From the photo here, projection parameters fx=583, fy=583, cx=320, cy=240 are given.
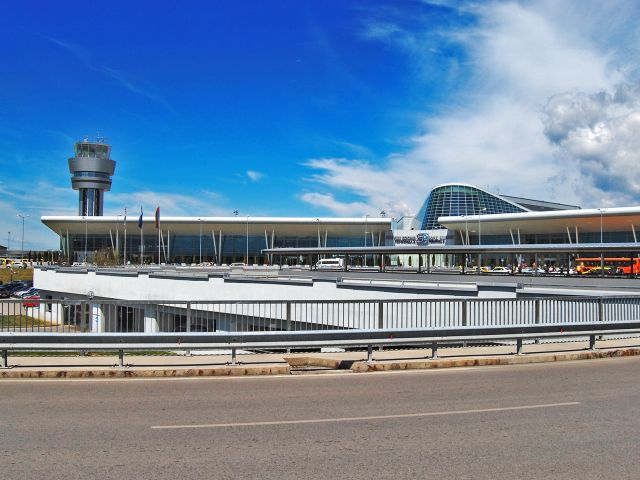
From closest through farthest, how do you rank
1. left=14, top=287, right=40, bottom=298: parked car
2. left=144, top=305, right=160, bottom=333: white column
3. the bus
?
left=144, top=305, right=160, bottom=333: white column, the bus, left=14, top=287, right=40, bottom=298: parked car

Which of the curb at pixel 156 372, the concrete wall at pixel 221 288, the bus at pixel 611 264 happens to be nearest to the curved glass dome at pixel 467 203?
the bus at pixel 611 264

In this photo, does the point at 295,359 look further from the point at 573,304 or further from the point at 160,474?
→ the point at 573,304

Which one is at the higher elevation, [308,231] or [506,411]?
[308,231]

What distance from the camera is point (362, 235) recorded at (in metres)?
122

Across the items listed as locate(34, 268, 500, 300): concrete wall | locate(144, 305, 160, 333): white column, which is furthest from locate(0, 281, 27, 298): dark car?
locate(144, 305, 160, 333): white column

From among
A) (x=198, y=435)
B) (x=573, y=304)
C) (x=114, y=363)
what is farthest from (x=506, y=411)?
(x=573, y=304)

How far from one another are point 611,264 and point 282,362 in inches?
2243

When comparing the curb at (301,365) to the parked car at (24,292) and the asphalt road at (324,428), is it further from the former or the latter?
the parked car at (24,292)

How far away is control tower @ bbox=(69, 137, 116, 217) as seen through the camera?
156 m

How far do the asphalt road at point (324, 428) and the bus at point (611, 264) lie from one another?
45.4m

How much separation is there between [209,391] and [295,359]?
10.7 ft

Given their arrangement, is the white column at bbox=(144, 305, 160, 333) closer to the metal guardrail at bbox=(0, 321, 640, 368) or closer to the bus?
the metal guardrail at bbox=(0, 321, 640, 368)

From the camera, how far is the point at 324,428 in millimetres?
7207

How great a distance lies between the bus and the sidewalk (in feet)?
132
